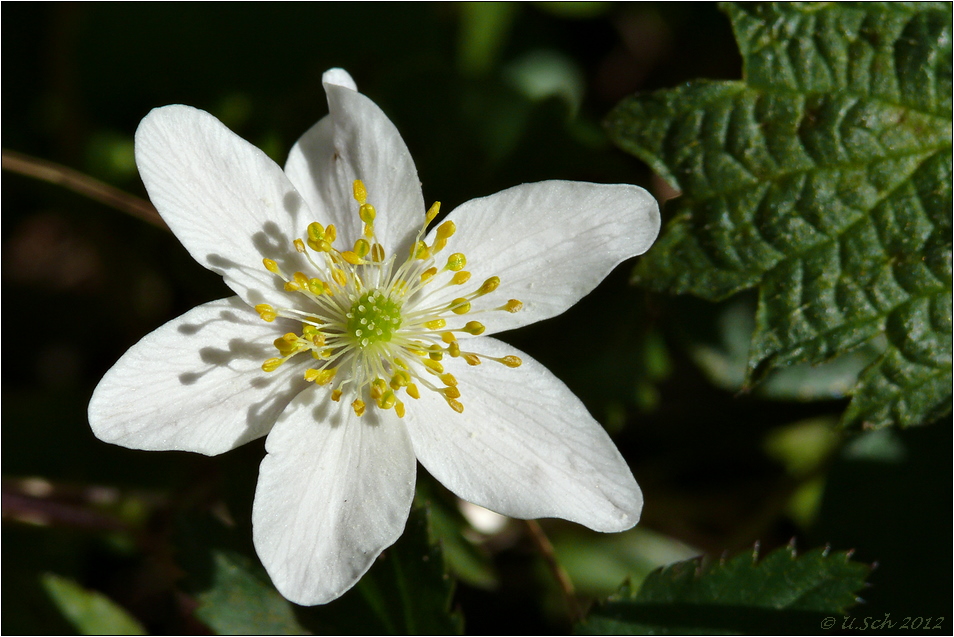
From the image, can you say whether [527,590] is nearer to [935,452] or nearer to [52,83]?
[935,452]

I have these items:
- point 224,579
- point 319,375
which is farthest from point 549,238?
point 224,579

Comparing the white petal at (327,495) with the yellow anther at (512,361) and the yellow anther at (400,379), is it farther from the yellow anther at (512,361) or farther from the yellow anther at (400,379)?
the yellow anther at (512,361)

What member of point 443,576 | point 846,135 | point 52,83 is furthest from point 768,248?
point 52,83

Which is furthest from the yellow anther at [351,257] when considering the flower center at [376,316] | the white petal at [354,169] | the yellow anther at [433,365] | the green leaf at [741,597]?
the green leaf at [741,597]

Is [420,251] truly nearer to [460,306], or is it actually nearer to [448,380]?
[460,306]

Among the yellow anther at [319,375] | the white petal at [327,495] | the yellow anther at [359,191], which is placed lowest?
the white petal at [327,495]

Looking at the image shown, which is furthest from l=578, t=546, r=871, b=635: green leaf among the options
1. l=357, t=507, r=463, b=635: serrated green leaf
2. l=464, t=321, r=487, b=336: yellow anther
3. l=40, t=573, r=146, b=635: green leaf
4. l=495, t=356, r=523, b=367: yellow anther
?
l=40, t=573, r=146, b=635: green leaf
